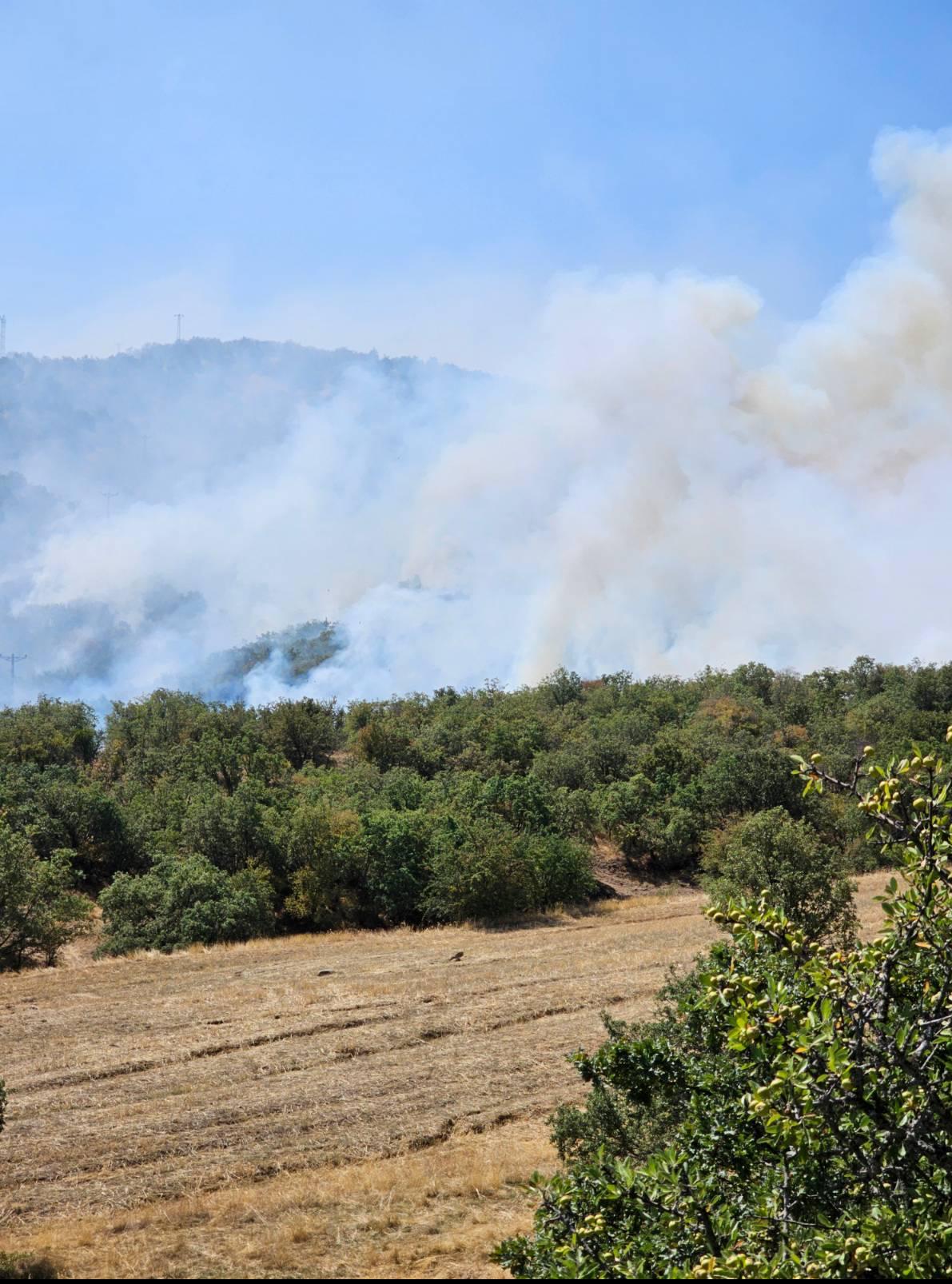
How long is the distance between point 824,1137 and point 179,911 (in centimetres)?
3714

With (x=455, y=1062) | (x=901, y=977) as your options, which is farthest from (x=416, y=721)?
(x=901, y=977)

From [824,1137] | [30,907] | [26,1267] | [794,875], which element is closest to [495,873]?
[30,907]

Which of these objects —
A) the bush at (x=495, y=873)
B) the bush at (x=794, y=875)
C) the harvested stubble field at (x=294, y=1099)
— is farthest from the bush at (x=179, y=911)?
the bush at (x=794, y=875)

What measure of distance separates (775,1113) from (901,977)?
148 centimetres

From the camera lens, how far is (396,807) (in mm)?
54500

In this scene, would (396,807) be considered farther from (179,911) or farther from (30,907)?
(30,907)

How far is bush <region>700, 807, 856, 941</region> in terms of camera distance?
23.4 metres

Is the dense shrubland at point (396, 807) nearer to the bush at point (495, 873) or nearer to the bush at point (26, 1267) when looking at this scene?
the bush at point (495, 873)

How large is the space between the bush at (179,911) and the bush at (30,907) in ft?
7.49

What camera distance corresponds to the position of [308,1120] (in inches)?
670

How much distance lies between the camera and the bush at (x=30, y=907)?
3422 centimetres

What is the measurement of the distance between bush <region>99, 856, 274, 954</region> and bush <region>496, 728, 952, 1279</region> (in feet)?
114

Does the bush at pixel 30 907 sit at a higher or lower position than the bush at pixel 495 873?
higher

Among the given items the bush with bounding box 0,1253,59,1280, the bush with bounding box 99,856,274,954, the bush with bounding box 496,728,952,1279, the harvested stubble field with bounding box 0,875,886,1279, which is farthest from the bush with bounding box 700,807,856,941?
the bush with bounding box 99,856,274,954
